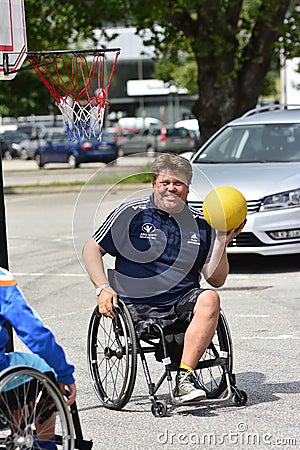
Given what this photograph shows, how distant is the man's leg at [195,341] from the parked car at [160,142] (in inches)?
1461

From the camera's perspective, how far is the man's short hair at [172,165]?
599 centimetres

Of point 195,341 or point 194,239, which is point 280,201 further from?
point 195,341

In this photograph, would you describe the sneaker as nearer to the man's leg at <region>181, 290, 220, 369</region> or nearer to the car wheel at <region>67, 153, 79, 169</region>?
the man's leg at <region>181, 290, 220, 369</region>

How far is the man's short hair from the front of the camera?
5992 millimetres

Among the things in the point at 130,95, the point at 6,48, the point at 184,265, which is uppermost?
the point at 6,48

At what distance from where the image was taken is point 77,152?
128ft

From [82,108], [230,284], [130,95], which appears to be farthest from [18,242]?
[130,95]

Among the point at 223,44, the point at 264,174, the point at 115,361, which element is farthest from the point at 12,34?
the point at 223,44

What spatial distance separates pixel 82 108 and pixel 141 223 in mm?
1460

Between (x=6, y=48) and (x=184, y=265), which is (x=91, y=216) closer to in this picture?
(x=184, y=265)

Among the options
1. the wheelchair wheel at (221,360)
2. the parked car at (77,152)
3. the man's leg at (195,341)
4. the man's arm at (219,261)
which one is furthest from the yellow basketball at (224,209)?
the parked car at (77,152)

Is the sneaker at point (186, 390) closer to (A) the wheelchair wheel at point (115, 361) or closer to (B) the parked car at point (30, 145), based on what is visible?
(A) the wheelchair wheel at point (115, 361)

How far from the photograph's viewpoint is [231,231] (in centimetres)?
591

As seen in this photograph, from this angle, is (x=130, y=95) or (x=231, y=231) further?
(x=130, y=95)
